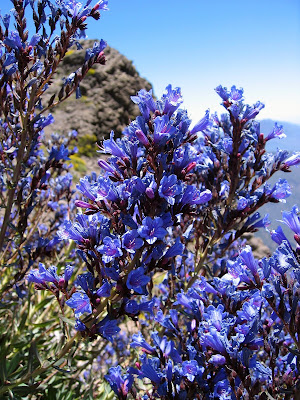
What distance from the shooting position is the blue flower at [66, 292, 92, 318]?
178cm

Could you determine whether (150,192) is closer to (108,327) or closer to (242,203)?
(108,327)

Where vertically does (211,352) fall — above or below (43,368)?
above

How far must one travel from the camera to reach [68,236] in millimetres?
1933

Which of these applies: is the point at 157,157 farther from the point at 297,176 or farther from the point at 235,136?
the point at 297,176

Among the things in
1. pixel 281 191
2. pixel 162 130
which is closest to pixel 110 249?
pixel 162 130

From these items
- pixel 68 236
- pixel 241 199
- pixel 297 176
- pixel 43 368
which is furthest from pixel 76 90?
pixel 297 176

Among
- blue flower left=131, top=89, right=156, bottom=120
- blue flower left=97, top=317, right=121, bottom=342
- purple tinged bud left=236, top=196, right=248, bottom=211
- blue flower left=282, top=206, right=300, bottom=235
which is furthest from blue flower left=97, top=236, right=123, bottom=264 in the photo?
purple tinged bud left=236, top=196, right=248, bottom=211

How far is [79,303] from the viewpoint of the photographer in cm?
183

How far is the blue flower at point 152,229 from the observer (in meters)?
1.71

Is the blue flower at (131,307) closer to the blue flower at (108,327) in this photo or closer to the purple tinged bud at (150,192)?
the blue flower at (108,327)

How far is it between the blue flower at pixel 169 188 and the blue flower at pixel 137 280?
1.41ft

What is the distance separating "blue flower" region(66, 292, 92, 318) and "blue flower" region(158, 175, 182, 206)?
729mm

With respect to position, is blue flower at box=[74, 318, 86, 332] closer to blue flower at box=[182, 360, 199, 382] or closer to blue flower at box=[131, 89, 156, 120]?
blue flower at box=[182, 360, 199, 382]

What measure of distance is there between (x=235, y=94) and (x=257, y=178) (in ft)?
2.63
